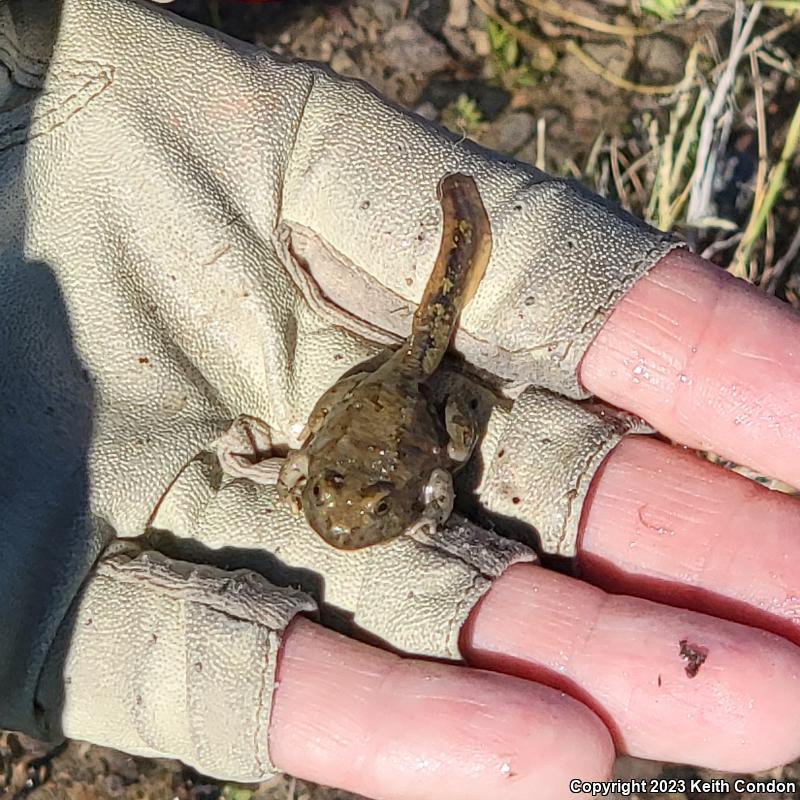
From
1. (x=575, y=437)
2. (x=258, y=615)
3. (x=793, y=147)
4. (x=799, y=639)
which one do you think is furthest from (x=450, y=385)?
(x=793, y=147)

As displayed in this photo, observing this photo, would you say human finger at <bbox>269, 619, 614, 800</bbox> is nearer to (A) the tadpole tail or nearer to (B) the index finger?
(B) the index finger

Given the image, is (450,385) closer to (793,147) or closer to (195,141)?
(195,141)

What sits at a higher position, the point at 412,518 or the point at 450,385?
the point at 450,385

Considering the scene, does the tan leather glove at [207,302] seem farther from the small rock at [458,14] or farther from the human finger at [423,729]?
the small rock at [458,14]

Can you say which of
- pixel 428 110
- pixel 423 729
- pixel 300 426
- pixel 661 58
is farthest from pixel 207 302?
pixel 661 58

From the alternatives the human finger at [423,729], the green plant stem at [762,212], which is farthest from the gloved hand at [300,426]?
the green plant stem at [762,212]
